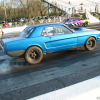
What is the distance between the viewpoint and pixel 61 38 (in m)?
5.72

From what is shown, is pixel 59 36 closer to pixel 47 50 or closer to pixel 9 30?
pixel 47 50

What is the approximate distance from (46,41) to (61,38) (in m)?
0.68

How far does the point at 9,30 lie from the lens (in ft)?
58.2

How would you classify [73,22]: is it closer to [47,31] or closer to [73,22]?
[73,22]

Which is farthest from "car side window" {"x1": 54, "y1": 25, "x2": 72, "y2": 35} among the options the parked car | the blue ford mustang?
the parked car

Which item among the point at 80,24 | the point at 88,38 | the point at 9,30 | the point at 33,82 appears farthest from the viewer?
the point at 80,24

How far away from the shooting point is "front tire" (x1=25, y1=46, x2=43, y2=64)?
5.20m

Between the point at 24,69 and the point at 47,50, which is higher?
the point at 47,50

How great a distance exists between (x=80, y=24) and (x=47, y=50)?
578 inches

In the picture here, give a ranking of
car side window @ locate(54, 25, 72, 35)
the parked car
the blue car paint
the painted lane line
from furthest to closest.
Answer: the parked car → car side window @ locate(54, 25, 72, 35) → the blue car paint → the painted lane line

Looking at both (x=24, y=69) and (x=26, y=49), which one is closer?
(x=24, y=69)

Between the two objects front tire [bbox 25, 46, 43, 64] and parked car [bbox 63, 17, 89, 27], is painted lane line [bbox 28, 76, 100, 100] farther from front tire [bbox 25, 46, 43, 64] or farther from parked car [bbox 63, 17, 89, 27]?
parked car [bbox 63, 17, 89, 27]

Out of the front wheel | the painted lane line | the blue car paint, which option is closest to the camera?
the painted lane line

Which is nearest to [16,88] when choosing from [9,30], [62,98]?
[62,98]
